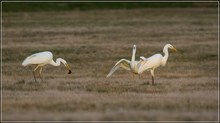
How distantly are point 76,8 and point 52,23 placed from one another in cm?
1455

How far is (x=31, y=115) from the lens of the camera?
443 inches

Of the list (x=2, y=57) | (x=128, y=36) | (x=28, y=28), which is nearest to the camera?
(x=2, y=57)

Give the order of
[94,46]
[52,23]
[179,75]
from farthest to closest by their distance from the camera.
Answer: [52,23]
[94,46]
[179,75]

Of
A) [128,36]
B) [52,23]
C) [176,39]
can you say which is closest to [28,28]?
[52,23]

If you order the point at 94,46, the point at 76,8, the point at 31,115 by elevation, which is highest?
the point at 76,8

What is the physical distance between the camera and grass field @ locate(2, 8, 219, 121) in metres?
11.9

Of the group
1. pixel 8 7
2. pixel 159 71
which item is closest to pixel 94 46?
pixel 159 71

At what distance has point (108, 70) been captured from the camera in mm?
21344

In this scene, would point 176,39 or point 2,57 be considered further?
point 176,39

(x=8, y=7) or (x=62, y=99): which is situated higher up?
(x=8, y=7)

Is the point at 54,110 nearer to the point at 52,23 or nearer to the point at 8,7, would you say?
the point at 52,23

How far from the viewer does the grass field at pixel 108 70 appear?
1194cm

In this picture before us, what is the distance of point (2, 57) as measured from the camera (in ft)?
83.6

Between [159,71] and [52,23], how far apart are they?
23.5 m
